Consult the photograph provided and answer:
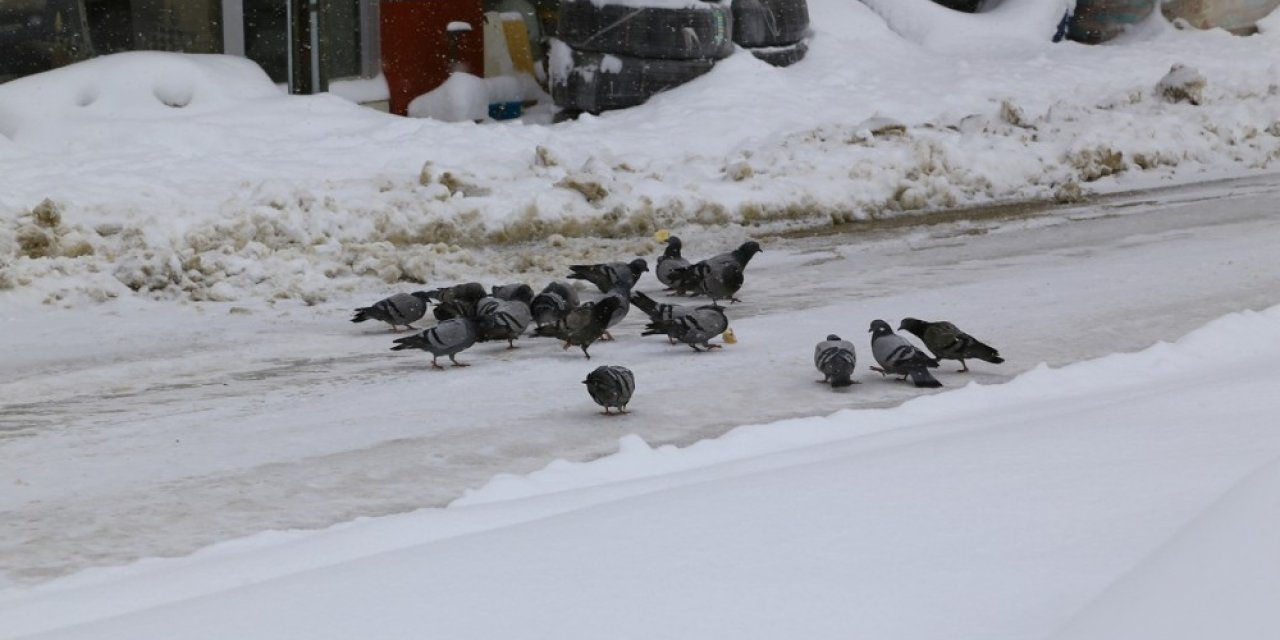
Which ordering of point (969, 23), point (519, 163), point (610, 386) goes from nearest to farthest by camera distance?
point (610, 386) < point (519, 163) < point (969, 23)

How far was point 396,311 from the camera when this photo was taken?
9.08m

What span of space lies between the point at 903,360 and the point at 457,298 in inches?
116

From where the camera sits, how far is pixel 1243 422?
5504 millimetres

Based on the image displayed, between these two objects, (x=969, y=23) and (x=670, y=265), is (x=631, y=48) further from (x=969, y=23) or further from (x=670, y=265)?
(x=670, y=265)

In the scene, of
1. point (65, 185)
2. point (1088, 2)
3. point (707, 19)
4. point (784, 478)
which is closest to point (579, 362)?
point (784, 478)

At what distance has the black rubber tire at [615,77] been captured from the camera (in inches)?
677

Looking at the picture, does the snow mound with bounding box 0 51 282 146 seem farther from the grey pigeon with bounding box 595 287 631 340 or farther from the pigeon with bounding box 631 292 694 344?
the pigeon with bounding box 631 292 694 344

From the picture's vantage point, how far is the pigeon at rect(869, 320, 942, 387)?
7.80 metres

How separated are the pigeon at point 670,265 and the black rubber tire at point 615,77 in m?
6.55

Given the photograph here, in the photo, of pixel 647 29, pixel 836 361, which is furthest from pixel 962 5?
pixel 836 361

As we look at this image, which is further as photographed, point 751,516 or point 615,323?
point 615,323

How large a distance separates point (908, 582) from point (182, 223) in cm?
815

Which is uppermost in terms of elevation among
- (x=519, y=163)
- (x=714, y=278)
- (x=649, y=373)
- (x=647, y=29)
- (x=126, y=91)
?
(x=647, y=29)

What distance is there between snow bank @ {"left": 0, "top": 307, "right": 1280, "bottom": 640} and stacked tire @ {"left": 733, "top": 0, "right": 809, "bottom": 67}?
41.9 ft
